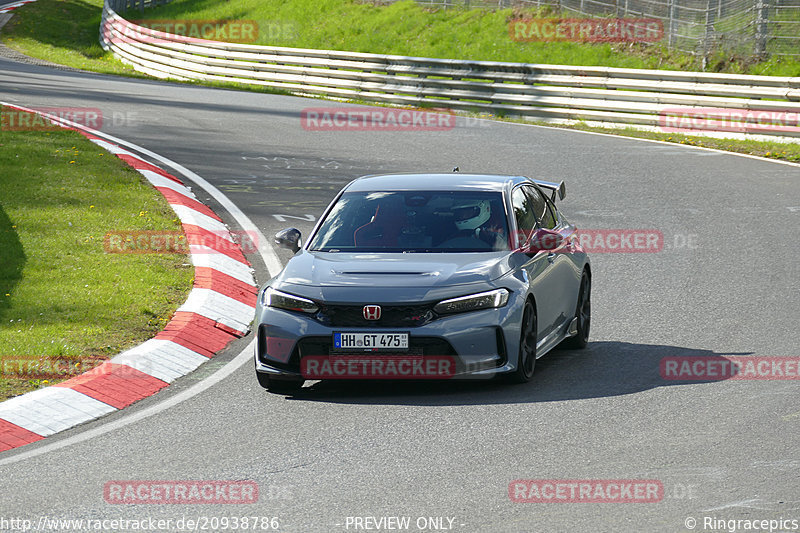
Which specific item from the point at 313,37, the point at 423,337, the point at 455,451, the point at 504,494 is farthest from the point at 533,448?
the point at 313,37

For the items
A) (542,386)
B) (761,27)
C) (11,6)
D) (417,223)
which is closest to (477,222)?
(417,223)

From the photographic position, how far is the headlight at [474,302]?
319 inches

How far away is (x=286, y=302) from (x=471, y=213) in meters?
1.78

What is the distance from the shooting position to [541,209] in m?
10.2

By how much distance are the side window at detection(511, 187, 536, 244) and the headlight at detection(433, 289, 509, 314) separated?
1.03 m

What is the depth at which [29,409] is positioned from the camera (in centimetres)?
777

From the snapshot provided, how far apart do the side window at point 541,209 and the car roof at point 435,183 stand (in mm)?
213

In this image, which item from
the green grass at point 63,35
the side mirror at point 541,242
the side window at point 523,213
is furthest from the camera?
the green grass at point 63,35

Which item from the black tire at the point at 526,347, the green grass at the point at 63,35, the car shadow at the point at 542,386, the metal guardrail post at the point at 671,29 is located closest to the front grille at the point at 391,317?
the car shadow at the point at 542,386

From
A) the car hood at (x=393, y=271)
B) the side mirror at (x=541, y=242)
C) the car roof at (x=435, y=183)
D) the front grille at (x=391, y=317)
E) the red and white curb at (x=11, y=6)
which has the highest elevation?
the red and white curb at (x=11, y=6)

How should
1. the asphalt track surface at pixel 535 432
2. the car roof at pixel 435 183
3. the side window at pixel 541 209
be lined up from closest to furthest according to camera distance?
the asphalt track surface at pixel 535 432 < the car roof at pixel 435 183 < the side window at pixel 541 209

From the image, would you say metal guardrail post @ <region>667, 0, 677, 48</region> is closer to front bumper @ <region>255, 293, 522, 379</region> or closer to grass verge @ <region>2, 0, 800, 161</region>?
grass verge @ <region>2, 0, 800, 161</region>

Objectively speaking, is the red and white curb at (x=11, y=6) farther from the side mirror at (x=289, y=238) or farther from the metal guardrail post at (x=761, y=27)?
the side mirror at (x=289, y=238)

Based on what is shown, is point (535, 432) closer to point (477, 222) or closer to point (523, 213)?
point (477, 222)
